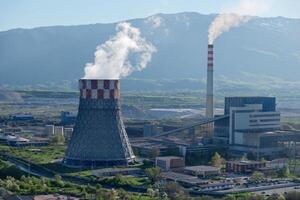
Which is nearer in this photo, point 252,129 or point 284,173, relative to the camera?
point 284,173

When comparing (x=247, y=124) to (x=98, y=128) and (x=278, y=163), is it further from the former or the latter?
(x=98, y=128)

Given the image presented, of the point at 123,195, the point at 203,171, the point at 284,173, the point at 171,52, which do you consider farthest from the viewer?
the point at 171,52

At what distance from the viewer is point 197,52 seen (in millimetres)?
133750

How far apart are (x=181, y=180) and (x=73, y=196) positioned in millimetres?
5515

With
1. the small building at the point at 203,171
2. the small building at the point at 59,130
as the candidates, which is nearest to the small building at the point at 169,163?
the small building at the point at 203,171

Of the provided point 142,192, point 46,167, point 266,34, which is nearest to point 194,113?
point 46,167

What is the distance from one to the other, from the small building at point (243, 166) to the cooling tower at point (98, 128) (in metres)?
5.38

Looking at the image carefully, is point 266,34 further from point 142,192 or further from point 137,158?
point 142,192

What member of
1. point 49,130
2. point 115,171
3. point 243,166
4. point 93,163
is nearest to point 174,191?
point 115,171

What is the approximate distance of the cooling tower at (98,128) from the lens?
32.2 m

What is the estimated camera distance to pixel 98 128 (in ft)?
106

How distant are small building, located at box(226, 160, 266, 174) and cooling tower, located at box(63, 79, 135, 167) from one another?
5380 millimetres

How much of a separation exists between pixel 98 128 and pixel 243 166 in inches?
282

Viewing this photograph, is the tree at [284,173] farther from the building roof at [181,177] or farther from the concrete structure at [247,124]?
the concrete structure at [247,124]
